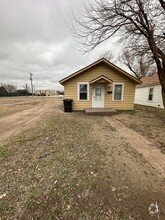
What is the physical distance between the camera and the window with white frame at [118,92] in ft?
35.7

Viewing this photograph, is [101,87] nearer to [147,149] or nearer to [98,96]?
[98,96]

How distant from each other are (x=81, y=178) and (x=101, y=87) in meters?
8.87

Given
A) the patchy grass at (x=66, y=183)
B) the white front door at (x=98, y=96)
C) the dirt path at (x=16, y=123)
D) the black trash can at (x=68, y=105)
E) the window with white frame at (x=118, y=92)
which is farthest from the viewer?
the window with white frame at (x=118, y=92)

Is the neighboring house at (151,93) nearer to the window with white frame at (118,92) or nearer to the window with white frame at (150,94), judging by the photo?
the window with white frame at (150,94)

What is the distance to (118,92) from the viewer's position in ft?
36.0

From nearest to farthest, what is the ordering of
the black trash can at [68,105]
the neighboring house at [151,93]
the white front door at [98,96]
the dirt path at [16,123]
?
1. the dirt path at [16,123]
2. the black trash can at [68,105]
3. the white front door at [98,96]
4. the neighboring house at [151,93]

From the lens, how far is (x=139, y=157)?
351 cm

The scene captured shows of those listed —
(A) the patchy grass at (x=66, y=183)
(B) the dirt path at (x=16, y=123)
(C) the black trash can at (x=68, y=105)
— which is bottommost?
(A) the patchy grass at (x=66, y=183)

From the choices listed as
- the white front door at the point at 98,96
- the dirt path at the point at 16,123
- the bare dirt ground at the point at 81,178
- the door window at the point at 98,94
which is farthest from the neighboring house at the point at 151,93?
the dirt path at the point at 16,123

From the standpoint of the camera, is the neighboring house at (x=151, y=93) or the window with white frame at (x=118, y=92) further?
the neighboring house at (x=151, y=93)

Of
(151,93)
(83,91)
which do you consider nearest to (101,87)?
(83,91)

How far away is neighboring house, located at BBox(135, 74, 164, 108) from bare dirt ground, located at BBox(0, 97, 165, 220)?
37.2 ft

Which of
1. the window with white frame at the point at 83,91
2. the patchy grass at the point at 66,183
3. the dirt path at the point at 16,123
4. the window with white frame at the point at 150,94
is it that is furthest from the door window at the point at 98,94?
the window with white frame at the point at 150,94

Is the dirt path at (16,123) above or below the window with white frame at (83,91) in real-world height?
below
